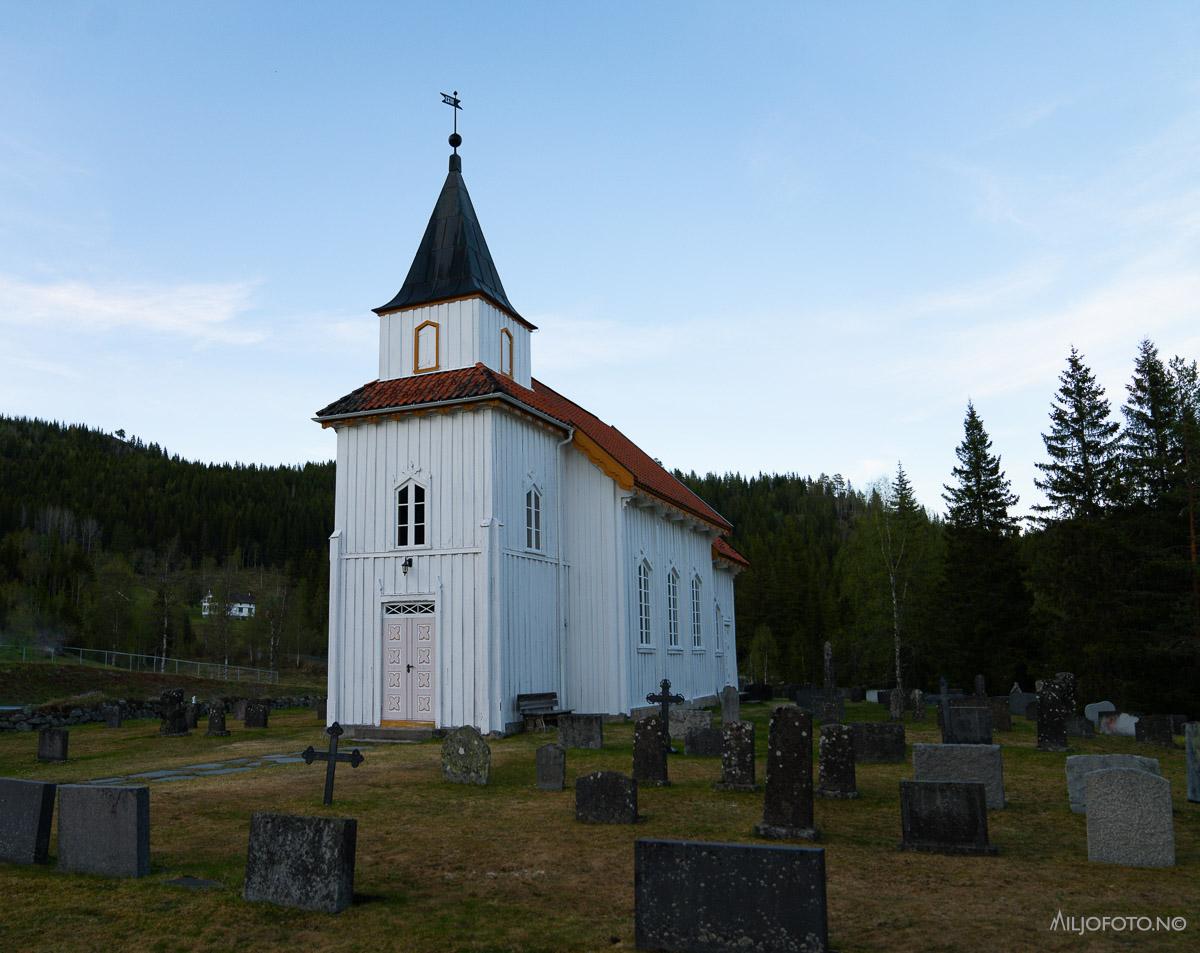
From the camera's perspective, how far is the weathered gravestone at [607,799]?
31.8 ft

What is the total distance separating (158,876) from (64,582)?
87.5m

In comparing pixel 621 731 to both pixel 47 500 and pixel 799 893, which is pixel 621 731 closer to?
pixel 799 893

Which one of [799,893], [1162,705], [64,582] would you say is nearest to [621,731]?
[799,893]

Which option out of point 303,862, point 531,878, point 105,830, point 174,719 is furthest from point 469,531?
point 303,862

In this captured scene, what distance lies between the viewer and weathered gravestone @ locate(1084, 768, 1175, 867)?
25.5 feet

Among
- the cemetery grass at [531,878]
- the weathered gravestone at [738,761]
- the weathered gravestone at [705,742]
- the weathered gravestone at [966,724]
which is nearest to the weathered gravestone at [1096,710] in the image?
the weathered gravestone at [966,724]

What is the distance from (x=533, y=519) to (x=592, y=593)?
2568 mm

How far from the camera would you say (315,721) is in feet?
82.4

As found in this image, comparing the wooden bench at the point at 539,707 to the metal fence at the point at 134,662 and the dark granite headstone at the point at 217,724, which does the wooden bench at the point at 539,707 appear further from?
the metal fence at the point at 134,662

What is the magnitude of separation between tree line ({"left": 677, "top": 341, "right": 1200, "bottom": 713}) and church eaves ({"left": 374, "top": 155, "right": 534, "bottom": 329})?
2191 cm

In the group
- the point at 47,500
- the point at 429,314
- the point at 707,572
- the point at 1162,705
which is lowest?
the point at 1162,705

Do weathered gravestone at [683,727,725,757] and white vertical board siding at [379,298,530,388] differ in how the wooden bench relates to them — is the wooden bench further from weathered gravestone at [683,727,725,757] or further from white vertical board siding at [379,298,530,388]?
white vertical board siding at [379,298,530,388]

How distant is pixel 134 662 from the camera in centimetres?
5259

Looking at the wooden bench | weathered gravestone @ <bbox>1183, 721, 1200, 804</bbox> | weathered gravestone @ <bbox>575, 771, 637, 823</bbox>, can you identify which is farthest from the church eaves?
weathered gravestone @ <bbox>1183, 721, 1200, 804</bbox>
